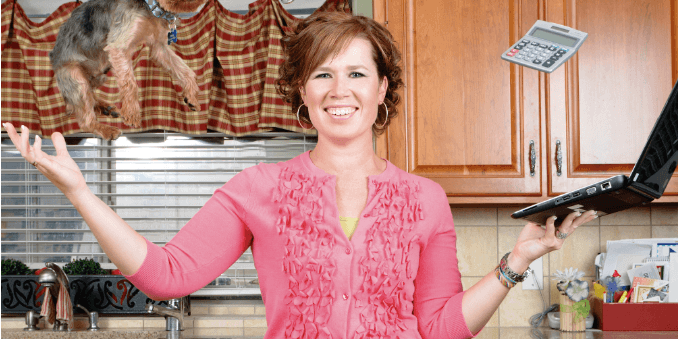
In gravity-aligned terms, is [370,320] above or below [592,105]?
below

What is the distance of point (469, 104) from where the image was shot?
6.31ft

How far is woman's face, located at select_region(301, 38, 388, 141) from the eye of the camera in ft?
3.37

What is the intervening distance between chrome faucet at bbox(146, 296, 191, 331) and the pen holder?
1.43 m

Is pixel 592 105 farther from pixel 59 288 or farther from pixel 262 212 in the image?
pixel 59 288

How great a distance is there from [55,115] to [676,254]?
8.32 ft

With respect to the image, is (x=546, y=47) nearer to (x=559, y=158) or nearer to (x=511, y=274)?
(x=559, y=158)

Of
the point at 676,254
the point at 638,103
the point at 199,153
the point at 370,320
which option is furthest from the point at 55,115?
the point at 676,254

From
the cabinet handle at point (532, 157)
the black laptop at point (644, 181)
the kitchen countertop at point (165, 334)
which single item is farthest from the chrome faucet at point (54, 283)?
the black laptop at point (644, 181)

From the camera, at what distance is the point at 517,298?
230 centimetres

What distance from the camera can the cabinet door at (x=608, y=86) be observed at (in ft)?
6.28

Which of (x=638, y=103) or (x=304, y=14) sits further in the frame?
(x=304, y=14)

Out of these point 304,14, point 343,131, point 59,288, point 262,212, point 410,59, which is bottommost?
point 59,288

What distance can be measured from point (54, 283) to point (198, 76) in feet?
3.32

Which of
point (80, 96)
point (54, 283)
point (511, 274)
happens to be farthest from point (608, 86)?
point (54, 283)
